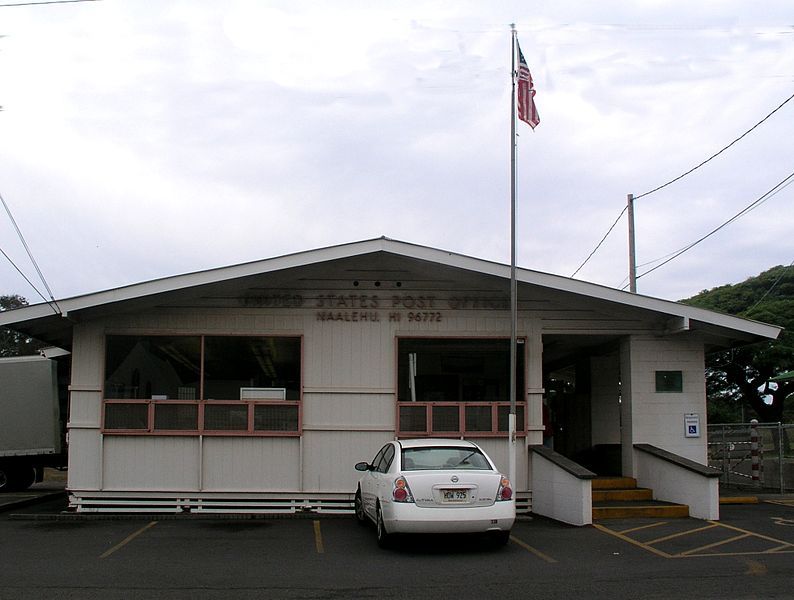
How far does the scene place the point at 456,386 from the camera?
15633mm

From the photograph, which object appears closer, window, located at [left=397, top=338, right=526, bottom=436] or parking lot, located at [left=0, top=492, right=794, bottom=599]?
parking lot, located at [left=0, top=492, right=794, bottom=599]

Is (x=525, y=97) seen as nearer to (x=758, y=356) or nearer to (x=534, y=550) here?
(x=534, y=550)

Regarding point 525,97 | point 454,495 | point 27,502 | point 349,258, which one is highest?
point 525,97

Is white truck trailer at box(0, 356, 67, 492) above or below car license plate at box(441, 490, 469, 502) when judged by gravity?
above

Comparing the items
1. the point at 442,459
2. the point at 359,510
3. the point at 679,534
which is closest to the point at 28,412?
the point at 359,510

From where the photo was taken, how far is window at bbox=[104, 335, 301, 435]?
49.9 feet

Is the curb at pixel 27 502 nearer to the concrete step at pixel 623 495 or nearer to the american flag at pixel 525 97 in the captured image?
the concrete step at pixel 623 495

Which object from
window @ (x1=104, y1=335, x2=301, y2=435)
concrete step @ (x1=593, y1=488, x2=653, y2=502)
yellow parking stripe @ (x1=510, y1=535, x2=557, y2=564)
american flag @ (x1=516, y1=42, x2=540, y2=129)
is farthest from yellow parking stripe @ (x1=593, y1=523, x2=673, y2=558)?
american flag @ (x1=516, y1=42, x2=540, y2=129)

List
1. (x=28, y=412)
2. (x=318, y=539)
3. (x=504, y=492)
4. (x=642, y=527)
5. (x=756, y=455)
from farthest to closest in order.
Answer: (x=28, y=412)
(x=756, y=455)
(x=642, y=527)
(x=318, y=539)
(x=504, y=492)

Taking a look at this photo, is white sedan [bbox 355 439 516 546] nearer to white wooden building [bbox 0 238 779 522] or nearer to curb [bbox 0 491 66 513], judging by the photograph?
white wooden building [bbox 0 238 779 522]

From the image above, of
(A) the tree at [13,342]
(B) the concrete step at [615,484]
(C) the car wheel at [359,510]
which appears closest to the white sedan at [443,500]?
(C) the car wheel at [359,510]

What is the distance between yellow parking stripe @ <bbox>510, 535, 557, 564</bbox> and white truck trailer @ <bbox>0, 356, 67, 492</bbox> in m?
12.2

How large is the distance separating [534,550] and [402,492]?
1.89 metres

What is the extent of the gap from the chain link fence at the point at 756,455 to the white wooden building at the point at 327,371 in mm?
3832
